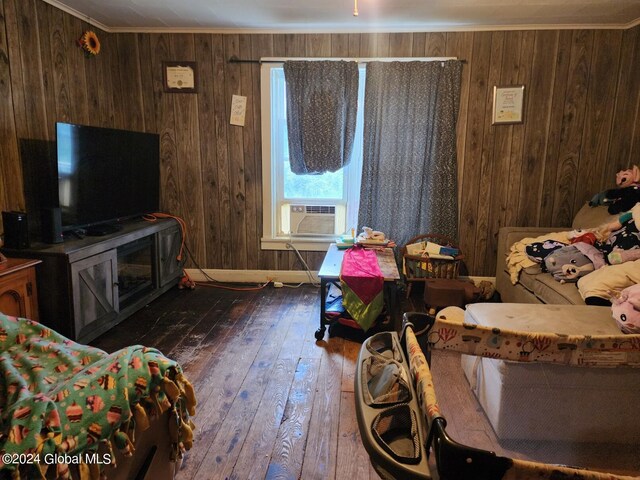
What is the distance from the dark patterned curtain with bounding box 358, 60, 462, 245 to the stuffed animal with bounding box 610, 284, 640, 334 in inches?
78.7

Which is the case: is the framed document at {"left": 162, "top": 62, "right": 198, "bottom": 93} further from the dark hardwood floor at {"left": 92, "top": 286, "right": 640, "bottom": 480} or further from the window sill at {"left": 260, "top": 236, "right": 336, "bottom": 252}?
the dark hardwood floor at {"left": 92, "top": 286, "right": 640, "bottom": 480}

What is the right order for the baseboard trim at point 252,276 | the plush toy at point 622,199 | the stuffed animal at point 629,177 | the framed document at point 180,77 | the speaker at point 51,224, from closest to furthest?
1. the speaker at point 51,224
2. the plush toy at point 622,199
3. the stuffed animal at point 629,177
4. the framed document at point 180,77
5. the baseboard trim at point 252,276

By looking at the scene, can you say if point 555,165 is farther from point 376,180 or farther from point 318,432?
point 318,432

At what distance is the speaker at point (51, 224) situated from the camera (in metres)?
2.59

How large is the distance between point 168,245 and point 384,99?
2301 mm

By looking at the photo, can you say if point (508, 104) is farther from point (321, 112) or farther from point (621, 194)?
point (321, 112)

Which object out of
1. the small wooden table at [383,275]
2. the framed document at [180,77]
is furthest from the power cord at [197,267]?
the framed document at [180,77]

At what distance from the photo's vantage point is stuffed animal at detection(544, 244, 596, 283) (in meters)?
2.61

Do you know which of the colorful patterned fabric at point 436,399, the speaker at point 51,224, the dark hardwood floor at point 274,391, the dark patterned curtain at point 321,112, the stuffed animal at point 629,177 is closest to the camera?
the colorful patterned fabric at point 436,399

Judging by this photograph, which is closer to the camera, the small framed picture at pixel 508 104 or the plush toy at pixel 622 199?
the plush toy at pixel 622 199

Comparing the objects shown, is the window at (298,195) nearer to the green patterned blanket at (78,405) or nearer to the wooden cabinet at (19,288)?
the wooden cabinet at (19,288)

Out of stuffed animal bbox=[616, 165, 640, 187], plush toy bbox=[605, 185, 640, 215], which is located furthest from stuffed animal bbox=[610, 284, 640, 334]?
stuffed animal bbox=[616, 165, 640, 187]


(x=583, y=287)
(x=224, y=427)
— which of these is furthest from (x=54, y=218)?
(x=583, y=287)

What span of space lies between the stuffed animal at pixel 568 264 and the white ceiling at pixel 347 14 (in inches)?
69.6
